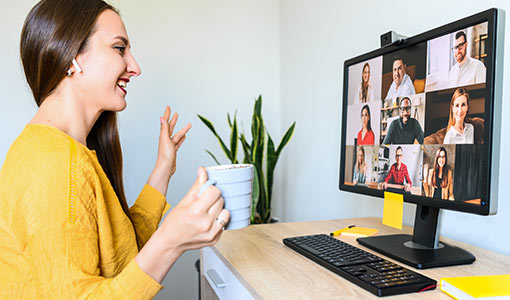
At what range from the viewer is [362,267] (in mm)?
815

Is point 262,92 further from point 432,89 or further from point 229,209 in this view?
point 229,209

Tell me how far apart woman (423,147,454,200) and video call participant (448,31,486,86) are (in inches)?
5.9

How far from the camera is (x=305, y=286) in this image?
77 centimetres

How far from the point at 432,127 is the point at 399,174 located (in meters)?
0.15

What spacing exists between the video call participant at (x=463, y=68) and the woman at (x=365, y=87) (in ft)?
0.92

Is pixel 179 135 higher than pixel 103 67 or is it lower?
lower

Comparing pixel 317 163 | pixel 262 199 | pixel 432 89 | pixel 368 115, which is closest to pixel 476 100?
pixel 432 89

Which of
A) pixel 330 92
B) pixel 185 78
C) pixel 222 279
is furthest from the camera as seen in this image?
pixel 185 78

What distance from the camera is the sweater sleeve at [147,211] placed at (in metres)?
1.13

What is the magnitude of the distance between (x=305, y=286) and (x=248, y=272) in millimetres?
145

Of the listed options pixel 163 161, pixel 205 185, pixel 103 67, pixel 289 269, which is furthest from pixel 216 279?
pixel 103 67

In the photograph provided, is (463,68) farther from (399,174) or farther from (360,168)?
(360,168)

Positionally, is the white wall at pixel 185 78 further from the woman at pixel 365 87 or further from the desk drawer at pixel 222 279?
the woman at pixel 365 87

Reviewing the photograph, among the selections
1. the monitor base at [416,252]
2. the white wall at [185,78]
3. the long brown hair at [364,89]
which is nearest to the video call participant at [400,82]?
the long brown hair at [364,89]
